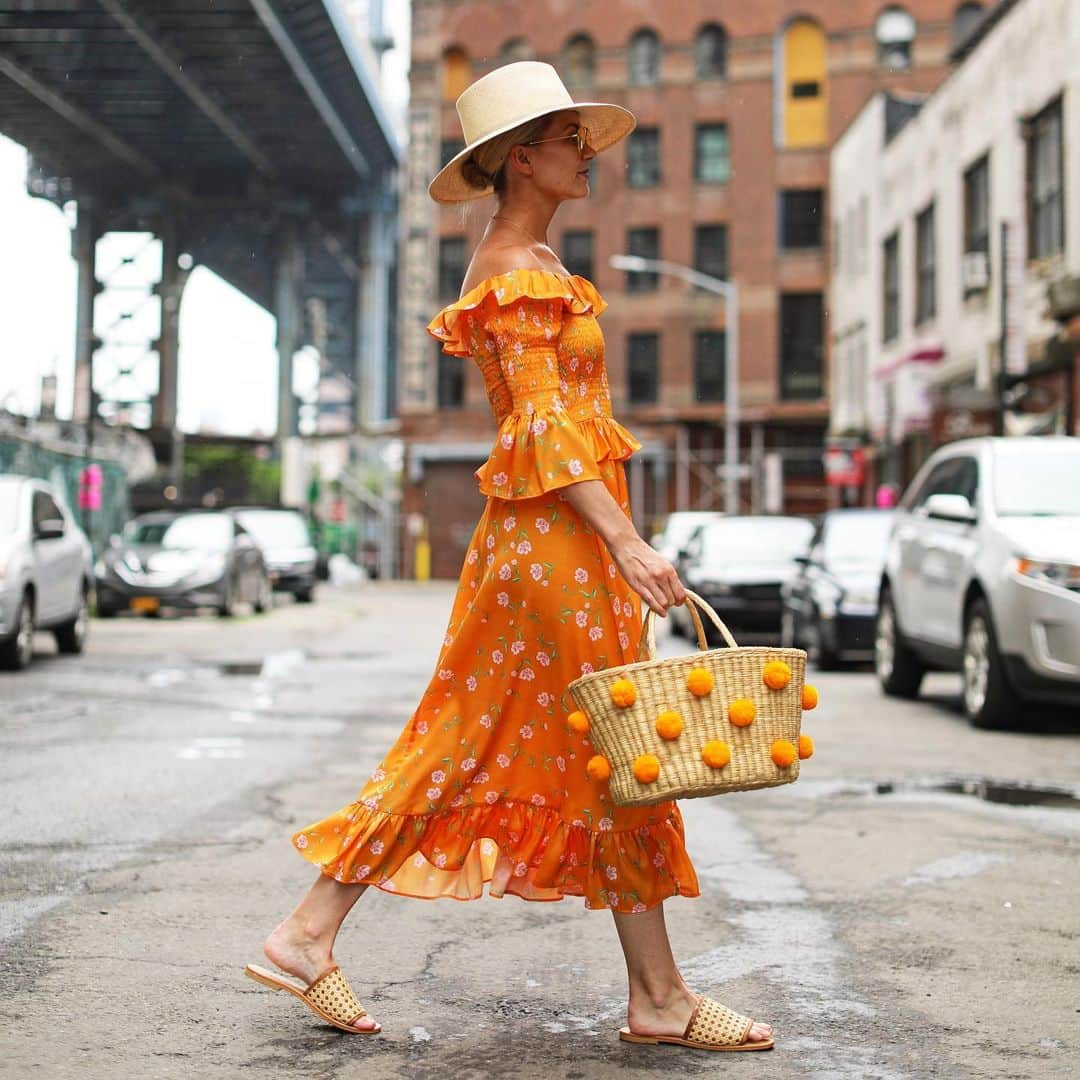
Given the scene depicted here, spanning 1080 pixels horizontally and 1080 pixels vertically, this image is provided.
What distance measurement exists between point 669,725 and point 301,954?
0.96 m

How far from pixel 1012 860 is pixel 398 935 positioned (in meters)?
2.29

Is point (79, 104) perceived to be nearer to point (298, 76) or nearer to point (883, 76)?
point (298, 76)

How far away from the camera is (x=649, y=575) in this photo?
3529 mm

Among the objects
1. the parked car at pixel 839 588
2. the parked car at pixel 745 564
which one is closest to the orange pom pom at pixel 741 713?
the parked car at pixel 839 588

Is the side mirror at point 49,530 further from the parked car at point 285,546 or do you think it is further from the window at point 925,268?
the window at point 925,268

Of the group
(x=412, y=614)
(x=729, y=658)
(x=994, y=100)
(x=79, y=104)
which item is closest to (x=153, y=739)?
(x=729, y=658)

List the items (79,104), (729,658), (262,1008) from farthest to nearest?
1. (79,104)
2. (262,1008)
3. (729,658)

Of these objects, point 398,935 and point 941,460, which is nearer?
point 398,935

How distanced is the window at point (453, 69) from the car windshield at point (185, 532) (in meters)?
33.0

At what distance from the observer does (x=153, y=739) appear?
31.8 ft

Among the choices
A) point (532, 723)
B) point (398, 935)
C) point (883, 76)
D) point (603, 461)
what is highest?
point (883, 76)

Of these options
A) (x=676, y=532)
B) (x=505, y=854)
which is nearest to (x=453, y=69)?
(x=676, y=532)

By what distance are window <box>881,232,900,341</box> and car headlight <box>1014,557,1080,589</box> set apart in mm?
26270

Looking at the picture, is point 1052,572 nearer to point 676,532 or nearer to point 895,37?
point 676,532
